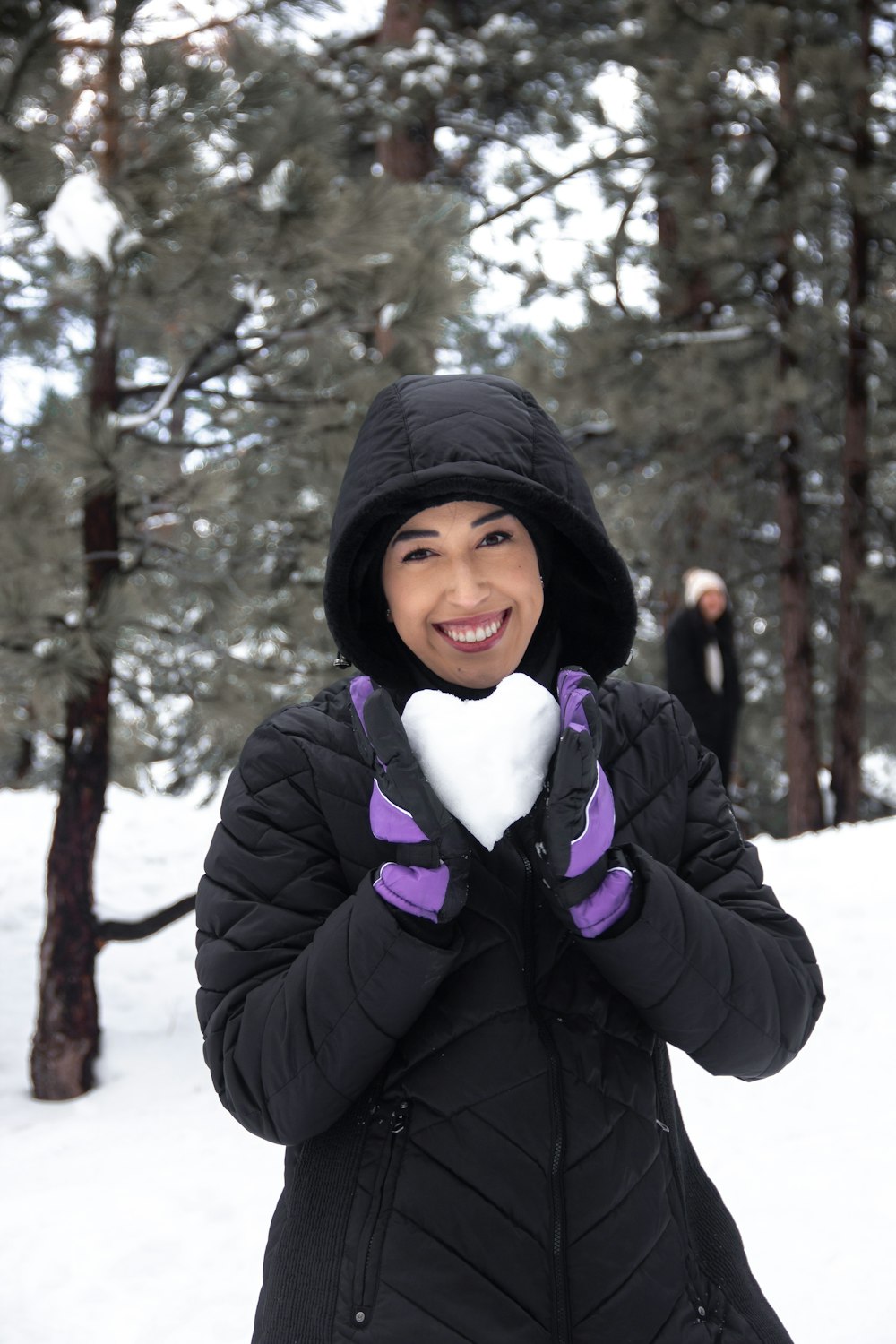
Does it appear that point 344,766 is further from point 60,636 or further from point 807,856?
point 807,856

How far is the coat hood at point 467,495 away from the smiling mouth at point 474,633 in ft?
0.54

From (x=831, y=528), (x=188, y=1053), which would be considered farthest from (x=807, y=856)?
(x=831, y=528)

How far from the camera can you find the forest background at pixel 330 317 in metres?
4.46

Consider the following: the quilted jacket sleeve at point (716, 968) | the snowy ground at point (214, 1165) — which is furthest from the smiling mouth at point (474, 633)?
the snowy ground at point (214, 1165)

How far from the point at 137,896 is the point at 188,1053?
201 cm

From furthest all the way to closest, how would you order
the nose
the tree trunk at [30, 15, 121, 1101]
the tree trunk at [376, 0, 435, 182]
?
the tree trunk at [376, 0, 435, 182] → the tree trunk at [30, 15, 121, 1101] → the nose

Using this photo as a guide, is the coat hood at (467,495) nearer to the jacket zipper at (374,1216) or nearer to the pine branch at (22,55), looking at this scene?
the jacket zipper at (374,1216)

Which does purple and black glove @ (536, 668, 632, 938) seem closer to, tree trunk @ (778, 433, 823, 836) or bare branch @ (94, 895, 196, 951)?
bare branch @ (94, 895, 196, 951)

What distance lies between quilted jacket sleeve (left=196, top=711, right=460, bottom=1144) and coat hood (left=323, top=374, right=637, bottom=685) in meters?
0.28

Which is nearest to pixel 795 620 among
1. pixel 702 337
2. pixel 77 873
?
pixel 702 337

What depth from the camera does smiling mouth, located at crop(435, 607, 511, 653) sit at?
153 centimetres

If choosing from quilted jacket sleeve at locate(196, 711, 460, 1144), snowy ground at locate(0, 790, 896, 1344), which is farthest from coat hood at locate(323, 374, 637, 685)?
snowy ground at locate(0, 790, 896, 1344)

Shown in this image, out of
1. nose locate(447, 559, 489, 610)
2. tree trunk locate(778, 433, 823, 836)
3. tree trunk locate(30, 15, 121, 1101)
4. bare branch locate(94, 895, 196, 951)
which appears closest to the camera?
nose locate(447, 559, 489, 610)

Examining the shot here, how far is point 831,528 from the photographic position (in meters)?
12.0
